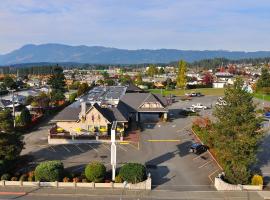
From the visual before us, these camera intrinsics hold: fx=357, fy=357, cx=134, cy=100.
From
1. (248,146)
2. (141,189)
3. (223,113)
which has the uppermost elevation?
(223,113)

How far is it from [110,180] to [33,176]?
7.43 m

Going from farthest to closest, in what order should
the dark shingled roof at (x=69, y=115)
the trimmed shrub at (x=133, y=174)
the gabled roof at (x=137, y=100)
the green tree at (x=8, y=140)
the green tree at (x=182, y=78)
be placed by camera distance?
the green tree at (x=182, y=78) → the gabled roof at (x=137, y=100) → the dark shingled roof at (x=69, y=115) → the green tree at (x=8, y=140) → the trimmed shrub at (x=133, y=174)

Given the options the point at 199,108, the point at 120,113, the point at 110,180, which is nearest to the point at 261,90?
the point at 199,108

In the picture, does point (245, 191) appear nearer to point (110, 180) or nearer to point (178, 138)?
point (110, 180)

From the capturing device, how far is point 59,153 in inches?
1740

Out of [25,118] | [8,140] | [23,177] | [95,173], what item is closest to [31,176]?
[23,177]

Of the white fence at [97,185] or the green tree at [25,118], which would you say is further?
the green tree at [25,118]

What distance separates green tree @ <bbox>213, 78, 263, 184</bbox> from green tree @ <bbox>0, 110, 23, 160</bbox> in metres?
20.4

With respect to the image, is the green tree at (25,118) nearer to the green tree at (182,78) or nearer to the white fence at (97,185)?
the white fence at (97,185)

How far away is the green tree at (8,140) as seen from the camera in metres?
35.4

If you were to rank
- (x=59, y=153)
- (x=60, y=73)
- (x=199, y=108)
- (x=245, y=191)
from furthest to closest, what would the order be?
(x=60, y=73)
(x=199, y=108)
(x=59, y=153)
(x=245, y=191)

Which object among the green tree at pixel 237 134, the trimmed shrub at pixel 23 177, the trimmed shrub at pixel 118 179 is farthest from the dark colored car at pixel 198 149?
the trimmed shrub at pixel 23 177

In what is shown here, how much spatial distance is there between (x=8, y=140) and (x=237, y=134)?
2277cm

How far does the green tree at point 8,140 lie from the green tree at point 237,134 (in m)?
20.4
